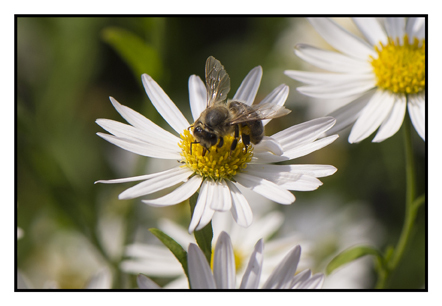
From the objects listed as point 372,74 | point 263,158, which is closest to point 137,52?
point 263,158

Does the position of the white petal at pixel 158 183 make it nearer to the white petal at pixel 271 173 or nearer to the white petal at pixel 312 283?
the white petal at pixel 271 173

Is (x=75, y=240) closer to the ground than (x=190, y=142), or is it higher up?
closer to the ground

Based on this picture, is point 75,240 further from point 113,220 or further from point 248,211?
point 248,211

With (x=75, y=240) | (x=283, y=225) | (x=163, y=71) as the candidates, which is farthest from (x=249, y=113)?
(x=75, y=240)

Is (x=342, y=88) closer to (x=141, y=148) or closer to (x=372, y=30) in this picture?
(x=372, y=30)

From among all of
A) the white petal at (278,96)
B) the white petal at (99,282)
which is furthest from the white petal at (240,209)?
the white petal at (99,282)
